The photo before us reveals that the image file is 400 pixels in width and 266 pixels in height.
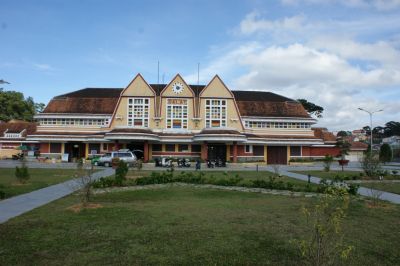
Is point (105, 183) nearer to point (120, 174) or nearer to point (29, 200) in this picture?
point (120, 174)

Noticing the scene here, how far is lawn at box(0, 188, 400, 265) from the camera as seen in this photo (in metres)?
6.56

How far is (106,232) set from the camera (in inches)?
328

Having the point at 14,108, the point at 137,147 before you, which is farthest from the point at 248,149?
the point at 14,108

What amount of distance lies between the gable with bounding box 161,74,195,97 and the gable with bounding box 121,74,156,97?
1803 millimetres

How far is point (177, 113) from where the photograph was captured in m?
47.2

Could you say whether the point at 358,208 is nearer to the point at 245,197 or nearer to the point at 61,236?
the point at 245,197

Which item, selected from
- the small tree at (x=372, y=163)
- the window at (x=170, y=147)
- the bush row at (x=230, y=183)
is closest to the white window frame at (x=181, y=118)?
the window at (x=170, y=147)

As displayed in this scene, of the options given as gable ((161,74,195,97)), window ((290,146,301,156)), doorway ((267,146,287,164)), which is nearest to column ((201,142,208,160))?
gable ((161,74,195,97))

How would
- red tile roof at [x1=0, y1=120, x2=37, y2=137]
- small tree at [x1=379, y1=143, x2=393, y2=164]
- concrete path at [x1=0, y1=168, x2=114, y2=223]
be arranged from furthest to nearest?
red tile roof at [x1=0, y1=120, x2=37, y2=137]
small tree at [x1=379, y1=143, x2=393, y2=164]
concrete path at [x1=0, y1=168, x2=114, y2=223]

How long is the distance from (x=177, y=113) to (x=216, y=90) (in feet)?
18.9

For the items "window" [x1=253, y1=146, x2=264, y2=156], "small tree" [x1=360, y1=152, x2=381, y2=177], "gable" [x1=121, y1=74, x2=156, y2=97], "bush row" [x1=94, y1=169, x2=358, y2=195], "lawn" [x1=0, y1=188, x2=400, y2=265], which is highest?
"gable" [x1=121, y1=74, x2=156, y2=97]

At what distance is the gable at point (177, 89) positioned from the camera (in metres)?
47.2

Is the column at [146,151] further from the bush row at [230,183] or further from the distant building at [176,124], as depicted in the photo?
the bush row at [230,183]

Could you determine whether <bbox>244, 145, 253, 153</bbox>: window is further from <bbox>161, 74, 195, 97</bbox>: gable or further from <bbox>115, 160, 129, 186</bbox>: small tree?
<bbox>115, 160, 129, 186</bbox>: small tree
